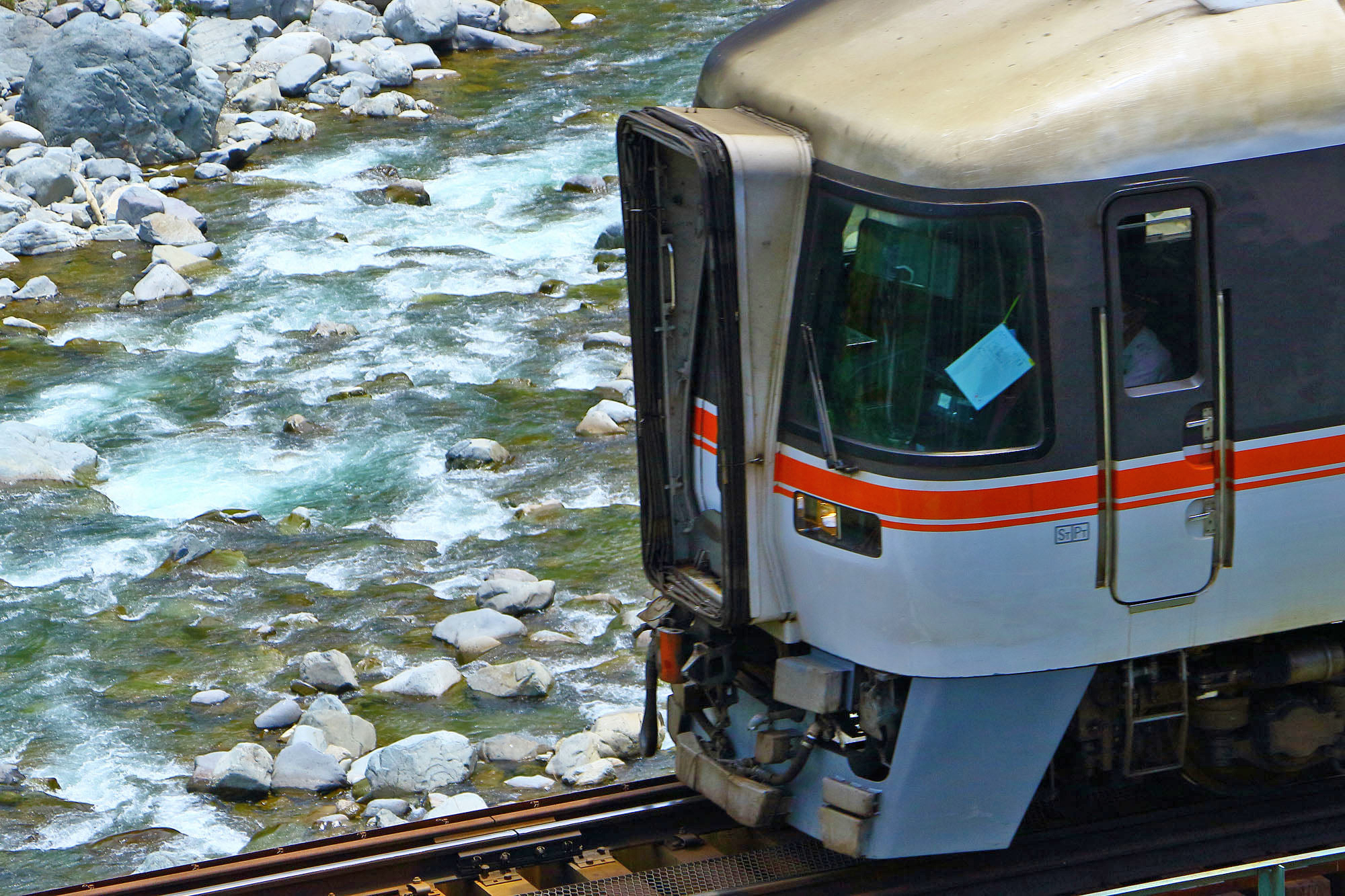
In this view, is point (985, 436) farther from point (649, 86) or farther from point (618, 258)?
point (649, 86)

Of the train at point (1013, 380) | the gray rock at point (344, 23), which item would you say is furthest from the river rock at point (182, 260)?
the train at point (1013, 380)

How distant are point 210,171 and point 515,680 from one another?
12.6m

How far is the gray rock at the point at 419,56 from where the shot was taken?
80.0 ft

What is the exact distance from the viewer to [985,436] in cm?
553

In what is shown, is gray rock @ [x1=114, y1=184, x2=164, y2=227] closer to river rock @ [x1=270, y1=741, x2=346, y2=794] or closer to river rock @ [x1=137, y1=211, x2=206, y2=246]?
river rock @ [x1=137, y1=211, x2=206, y2=246]

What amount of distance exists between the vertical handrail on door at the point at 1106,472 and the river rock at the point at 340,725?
16.6ft

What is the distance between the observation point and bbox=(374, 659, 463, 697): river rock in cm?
1020

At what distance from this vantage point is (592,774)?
8805 millimetres

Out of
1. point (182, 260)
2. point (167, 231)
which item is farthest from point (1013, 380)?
point (167, 231)

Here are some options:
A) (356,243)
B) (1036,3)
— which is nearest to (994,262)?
(1036,3)

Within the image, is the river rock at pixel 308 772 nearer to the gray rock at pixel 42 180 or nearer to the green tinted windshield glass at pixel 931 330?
the green tinted windshield glass at pixel 931 330

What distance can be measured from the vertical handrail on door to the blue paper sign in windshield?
9.7 inches

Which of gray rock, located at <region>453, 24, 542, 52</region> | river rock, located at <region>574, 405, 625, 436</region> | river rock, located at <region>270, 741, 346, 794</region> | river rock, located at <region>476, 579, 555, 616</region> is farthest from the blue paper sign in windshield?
gray rock, located at <region>453, 24, 542, 52</region>

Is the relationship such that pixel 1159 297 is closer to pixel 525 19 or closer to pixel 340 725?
pixel 340 725
